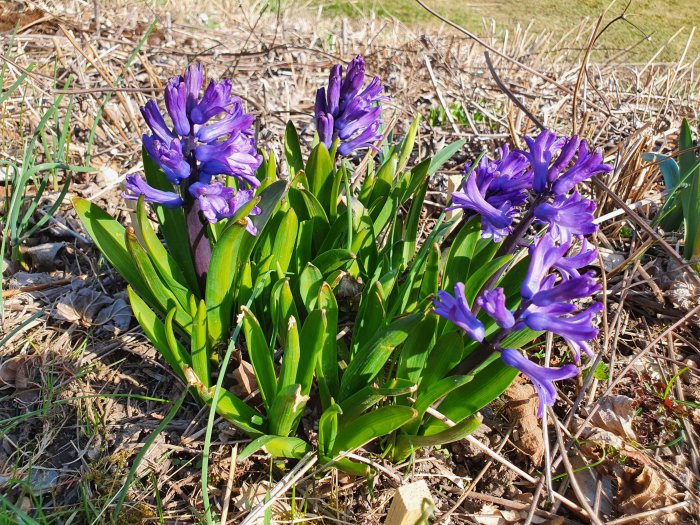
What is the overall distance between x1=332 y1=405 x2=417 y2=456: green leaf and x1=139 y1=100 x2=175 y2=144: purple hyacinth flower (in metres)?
1.00

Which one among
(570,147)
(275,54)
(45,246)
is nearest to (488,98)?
(275,54)

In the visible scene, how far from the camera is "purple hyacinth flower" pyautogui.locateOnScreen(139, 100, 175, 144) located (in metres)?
1.64

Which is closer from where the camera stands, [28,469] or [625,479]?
[28,469]

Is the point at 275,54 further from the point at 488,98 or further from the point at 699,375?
the point at 699,375

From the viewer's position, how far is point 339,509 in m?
1.84

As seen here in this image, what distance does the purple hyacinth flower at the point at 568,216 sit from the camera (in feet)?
5.02

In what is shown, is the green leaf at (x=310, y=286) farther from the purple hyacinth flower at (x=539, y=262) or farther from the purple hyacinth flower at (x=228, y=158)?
the purple hyacinth flower at (x=539, y=262)

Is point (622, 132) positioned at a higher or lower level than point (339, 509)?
higher

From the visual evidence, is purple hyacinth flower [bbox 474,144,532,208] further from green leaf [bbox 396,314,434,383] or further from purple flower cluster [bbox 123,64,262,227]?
purple flower cluster [bbox 123,64,262,227]

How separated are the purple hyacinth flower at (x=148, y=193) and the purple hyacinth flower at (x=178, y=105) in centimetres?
19

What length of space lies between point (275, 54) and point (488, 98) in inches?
67.1

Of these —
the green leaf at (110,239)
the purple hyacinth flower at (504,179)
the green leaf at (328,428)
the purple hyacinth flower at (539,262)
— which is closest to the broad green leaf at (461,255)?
the purple hyacinth flower at (504,179)

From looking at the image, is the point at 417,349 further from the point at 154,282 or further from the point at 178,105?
the point at 178,105

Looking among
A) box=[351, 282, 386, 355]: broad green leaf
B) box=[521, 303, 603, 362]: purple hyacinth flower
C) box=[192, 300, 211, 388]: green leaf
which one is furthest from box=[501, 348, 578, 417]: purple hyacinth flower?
box=[192, 300, 211, 388]: green leaf
